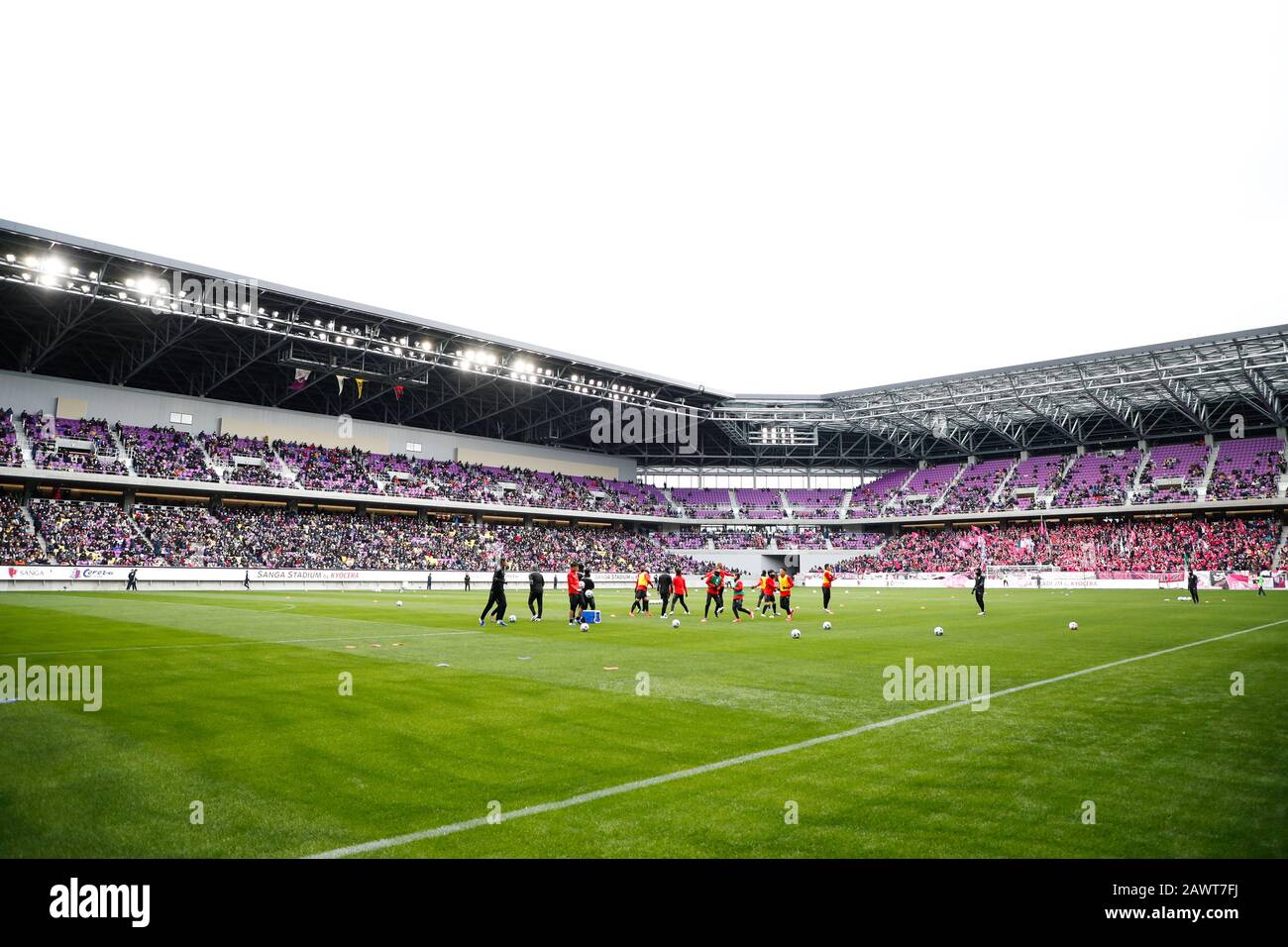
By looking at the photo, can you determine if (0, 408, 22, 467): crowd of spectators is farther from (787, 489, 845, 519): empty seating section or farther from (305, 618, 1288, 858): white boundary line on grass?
(787, 489, 845, 519): empty seating section

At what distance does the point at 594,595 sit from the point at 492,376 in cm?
2235

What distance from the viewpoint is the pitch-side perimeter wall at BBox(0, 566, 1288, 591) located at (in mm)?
43594

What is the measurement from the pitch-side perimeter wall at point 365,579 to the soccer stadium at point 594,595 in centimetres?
23

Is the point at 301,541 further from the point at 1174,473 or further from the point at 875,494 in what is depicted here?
the point at 1174,473

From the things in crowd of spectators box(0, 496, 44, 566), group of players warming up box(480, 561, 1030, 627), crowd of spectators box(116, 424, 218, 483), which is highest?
crowd of spectators box(116, 424, 218, 483)

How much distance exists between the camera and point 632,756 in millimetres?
7402

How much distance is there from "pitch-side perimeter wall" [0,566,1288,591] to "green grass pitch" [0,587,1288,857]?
34.2 meters

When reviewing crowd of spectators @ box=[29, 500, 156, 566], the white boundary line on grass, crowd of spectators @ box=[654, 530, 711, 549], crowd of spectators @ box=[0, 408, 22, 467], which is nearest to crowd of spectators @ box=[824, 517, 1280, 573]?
crowd of spectators @ box=[654, 530, 711, 549]

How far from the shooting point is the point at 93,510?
5038cm

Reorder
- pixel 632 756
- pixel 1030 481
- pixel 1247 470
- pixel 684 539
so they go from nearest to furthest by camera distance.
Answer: pixel 632 756 → pixel 1247 470 → pixel 1030 481 → pixel 684 539

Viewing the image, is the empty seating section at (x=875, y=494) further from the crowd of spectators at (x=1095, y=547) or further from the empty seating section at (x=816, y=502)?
the crowd of spectators at (x=1095, y=547)

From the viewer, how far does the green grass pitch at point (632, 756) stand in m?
5.15

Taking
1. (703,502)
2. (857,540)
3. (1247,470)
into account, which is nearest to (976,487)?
(857,540)

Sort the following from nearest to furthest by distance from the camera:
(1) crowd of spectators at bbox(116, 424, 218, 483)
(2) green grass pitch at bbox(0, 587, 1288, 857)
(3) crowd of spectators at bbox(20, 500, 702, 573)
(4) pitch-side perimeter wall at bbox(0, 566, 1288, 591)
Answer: (2) green grass pitch at bbox(0, 587, 1288, 857) < (4) pitch-side perimeter wall at bbox(0, 566, 1288, 591) < (3) crowd of spectators at bbox(20, 500, 702, 573) < (1) crowd of spectators at bbox(116, 424, 218, 483)
